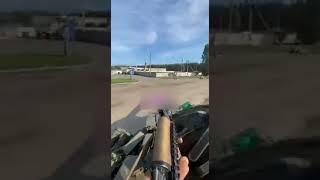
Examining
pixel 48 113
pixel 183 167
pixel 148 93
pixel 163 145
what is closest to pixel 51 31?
pixel 48 113

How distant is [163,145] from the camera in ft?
6.28

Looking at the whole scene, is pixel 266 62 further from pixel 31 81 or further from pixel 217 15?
pixel 31 81

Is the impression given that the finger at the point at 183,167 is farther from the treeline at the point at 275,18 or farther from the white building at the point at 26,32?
the white building at the point at 26,32

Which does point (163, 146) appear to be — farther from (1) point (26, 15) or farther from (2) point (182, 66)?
(1) point (26, 15)

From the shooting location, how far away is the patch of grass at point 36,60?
164 centimetres

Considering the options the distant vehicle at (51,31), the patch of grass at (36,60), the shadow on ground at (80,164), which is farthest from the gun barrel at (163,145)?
the distant vehicle at (51,31)

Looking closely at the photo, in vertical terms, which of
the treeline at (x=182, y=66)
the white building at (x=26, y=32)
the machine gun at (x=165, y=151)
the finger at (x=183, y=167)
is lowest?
the finger at (x=183, y=167)

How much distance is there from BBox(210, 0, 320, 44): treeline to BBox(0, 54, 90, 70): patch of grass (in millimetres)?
548

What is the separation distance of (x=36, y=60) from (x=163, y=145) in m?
0.62

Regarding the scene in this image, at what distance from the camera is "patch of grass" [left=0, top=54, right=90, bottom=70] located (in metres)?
1.64

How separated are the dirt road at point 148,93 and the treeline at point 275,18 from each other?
0.92ft

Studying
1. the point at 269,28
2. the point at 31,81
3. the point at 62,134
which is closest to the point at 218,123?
the point at 269,28

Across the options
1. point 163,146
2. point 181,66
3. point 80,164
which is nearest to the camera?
point 80,164

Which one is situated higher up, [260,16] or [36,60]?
[260,16]
